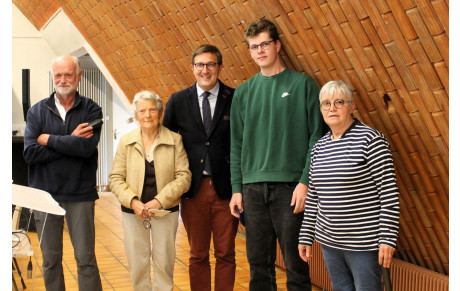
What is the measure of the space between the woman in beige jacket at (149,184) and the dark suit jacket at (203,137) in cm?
10

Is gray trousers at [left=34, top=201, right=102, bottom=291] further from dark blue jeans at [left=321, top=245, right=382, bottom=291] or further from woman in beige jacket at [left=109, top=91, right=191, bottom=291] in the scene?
dark blue jeans at [left=321, top=245, right=382, bottom=291]

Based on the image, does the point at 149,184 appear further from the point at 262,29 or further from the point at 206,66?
the point at 262,29

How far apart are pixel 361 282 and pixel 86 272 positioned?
1.64 m

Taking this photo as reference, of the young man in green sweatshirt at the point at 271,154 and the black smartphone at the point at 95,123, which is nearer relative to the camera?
the young man in green sweatshirt at the point at 271,154

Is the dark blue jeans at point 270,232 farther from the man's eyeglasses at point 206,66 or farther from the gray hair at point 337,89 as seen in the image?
the man's eyeglasses at point 206,66

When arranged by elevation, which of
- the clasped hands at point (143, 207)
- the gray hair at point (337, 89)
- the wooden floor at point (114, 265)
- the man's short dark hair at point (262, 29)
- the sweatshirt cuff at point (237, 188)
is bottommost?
the wooden floor at point (114, 265)

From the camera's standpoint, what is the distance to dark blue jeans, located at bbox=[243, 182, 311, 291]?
9.75 feet

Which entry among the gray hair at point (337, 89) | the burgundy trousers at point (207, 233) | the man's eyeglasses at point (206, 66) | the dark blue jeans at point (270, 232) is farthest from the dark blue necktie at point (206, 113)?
the gray hair at point (337, 89)

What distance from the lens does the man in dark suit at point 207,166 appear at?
3342mm

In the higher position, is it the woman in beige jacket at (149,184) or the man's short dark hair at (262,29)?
the man's short dark hair at (262,29)

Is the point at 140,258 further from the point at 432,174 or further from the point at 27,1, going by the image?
the point at 27,1

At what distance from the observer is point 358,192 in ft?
8.34

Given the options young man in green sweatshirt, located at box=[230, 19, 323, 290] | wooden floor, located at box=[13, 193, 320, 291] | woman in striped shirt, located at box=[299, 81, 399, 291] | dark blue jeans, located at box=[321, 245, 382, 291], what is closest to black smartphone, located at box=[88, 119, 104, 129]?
young man in green sweatshirt, located at box=[230, 19, 323, 290]

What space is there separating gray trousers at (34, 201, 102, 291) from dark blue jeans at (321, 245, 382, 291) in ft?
4.65
